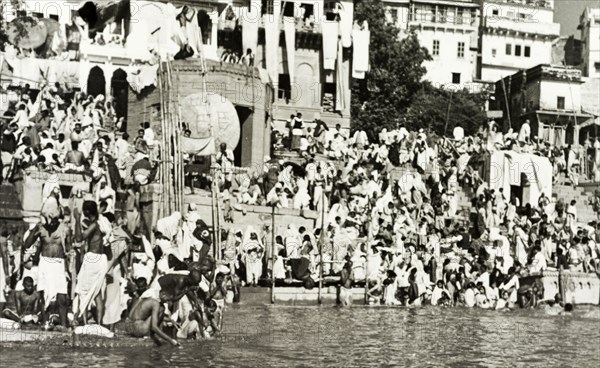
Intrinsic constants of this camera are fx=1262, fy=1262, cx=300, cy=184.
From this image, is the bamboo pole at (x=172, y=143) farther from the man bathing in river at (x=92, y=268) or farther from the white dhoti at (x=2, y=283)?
the man bathing in river at (x=92, y=268)

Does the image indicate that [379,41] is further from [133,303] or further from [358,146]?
[133,303]

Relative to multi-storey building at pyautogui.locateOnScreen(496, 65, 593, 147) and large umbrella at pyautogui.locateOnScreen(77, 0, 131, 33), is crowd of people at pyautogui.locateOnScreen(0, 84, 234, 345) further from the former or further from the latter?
multi-storey building at pyautogui.locateOnScreen(496, 65, 593, 147)

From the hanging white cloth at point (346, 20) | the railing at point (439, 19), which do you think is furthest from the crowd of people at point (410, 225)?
the railing at point (439, 19)

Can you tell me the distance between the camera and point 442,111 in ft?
193

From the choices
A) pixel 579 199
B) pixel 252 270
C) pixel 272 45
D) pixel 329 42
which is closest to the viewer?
pixel 252 270

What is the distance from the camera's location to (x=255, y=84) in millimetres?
37781

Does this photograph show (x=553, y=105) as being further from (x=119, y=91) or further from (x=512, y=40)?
(x=119, y=91)

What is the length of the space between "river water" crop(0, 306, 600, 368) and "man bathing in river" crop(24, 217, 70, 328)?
43.0 inches

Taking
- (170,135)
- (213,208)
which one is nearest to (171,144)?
(170,135)

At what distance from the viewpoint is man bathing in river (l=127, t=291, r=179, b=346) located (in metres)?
16.7

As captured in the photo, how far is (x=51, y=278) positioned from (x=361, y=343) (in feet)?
17.1

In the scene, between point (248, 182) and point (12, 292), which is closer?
point (12, 292)

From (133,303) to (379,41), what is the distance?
4179 cm

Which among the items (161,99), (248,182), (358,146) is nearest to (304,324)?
(248,182)
